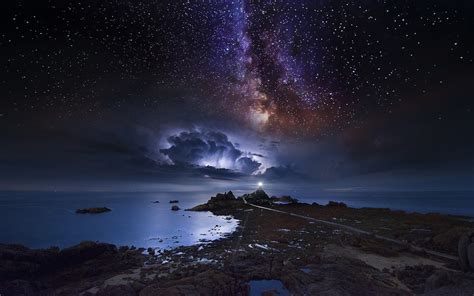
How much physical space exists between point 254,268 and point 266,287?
2618 mm

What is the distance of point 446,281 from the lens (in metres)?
13.2

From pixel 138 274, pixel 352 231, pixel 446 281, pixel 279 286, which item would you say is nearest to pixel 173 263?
pixel 138 274

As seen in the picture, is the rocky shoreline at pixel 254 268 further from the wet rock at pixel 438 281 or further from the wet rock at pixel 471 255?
the wet rock at pixel 471 255

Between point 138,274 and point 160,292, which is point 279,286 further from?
point 138,274

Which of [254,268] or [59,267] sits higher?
[254,268]

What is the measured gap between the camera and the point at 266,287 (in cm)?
1512

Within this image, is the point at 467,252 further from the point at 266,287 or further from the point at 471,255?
the point at 266,287

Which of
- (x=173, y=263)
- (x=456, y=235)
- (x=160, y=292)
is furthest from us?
(x=456, y=235)

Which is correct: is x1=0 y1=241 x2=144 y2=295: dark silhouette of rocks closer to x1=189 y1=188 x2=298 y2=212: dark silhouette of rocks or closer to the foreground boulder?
the foreground boulder

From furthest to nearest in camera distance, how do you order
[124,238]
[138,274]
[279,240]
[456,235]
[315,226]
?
[124,238], [315,226], [279,240], [456,235], [138,274]

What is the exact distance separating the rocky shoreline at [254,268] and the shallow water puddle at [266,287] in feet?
0.36

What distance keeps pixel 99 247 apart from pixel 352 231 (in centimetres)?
A: 2742

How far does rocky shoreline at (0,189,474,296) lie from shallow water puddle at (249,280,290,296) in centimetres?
11

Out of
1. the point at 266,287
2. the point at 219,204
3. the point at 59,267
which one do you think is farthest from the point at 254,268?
the point at 219,204
